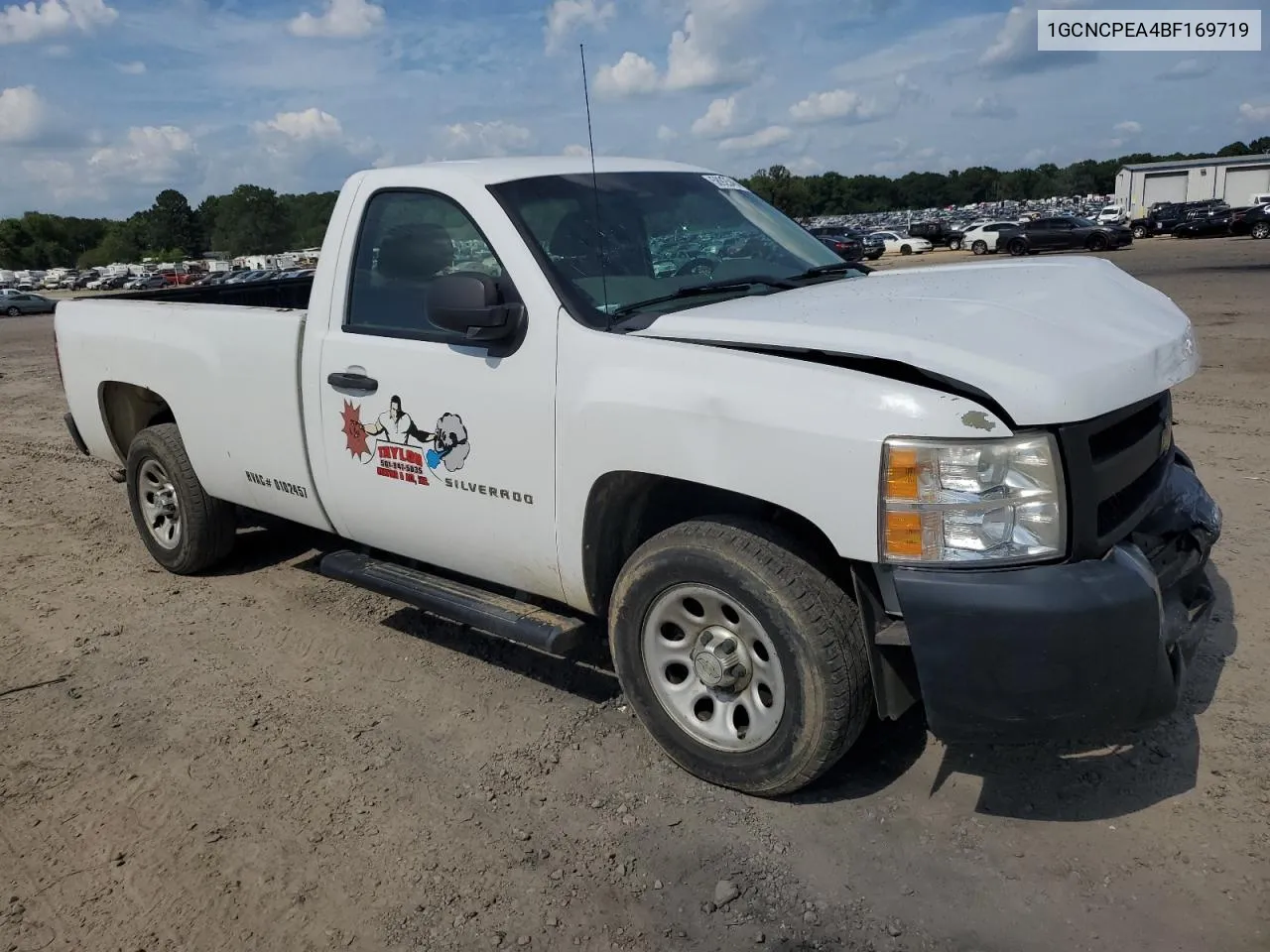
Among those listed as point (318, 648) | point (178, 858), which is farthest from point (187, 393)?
point (178, 858)

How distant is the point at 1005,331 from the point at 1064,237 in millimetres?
37388

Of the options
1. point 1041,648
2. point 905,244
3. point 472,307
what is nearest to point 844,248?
point 472,307

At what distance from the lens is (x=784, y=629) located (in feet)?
9.84

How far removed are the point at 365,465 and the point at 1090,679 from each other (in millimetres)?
2773

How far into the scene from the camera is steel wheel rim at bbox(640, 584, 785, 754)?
10.4 feet

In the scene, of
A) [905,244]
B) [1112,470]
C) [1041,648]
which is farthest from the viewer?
[905,244]

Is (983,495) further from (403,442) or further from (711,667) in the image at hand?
(403,442)

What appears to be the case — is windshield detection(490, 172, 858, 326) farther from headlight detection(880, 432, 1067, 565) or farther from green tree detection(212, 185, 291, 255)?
green tree detection(212, 185, 291, 255)

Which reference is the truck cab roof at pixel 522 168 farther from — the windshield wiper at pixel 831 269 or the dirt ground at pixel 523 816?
the dirt ground at pixel 523 816

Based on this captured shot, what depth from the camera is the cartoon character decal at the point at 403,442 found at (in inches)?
150

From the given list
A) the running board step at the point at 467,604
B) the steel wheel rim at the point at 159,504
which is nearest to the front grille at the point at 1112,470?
the running board step at the point at 467,604

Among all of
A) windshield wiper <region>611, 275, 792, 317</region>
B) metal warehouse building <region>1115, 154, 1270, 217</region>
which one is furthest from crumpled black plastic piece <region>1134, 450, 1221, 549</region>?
metal warehouse building <region>1115, 154, 1270, 217</region>

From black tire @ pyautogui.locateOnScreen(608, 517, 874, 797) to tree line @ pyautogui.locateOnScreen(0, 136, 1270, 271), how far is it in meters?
104

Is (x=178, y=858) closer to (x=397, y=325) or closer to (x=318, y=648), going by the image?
(x=318, y=648)
